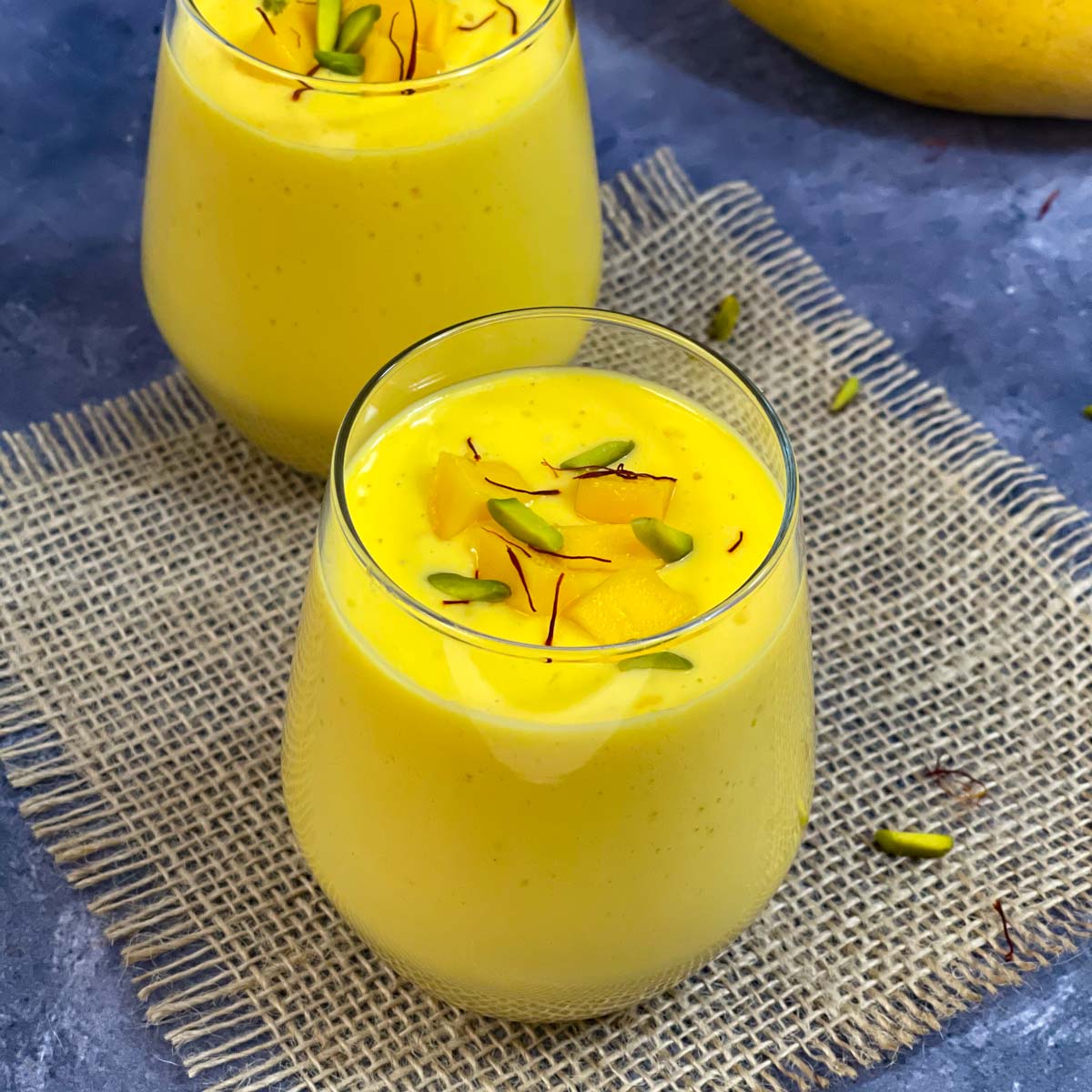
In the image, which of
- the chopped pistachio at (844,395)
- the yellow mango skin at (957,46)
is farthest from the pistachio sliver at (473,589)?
the yellow mango skin at (957,46)

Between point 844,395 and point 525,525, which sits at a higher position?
point 525,525

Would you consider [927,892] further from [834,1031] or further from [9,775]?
[9,775]

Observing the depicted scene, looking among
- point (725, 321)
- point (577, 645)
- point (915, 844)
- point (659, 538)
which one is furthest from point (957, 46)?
point (577, 645)

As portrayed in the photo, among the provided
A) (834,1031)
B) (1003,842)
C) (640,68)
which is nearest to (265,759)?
(834,1031)

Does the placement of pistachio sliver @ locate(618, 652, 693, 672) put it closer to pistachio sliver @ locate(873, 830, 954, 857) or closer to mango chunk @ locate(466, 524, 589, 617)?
mango chunk @ locate(466, 524, 589, 617)

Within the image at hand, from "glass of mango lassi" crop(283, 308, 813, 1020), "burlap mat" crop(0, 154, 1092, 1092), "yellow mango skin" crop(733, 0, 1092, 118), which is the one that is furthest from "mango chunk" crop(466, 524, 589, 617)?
"yellow mango skin" crop(733, 0, 1092, 118)

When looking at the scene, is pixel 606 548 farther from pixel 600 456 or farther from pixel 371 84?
pixel 371 84

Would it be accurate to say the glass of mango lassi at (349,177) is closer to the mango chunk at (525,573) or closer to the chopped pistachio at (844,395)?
the chopped pistachio at (844,395)

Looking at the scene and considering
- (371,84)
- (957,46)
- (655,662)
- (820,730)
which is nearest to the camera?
(655,662)
